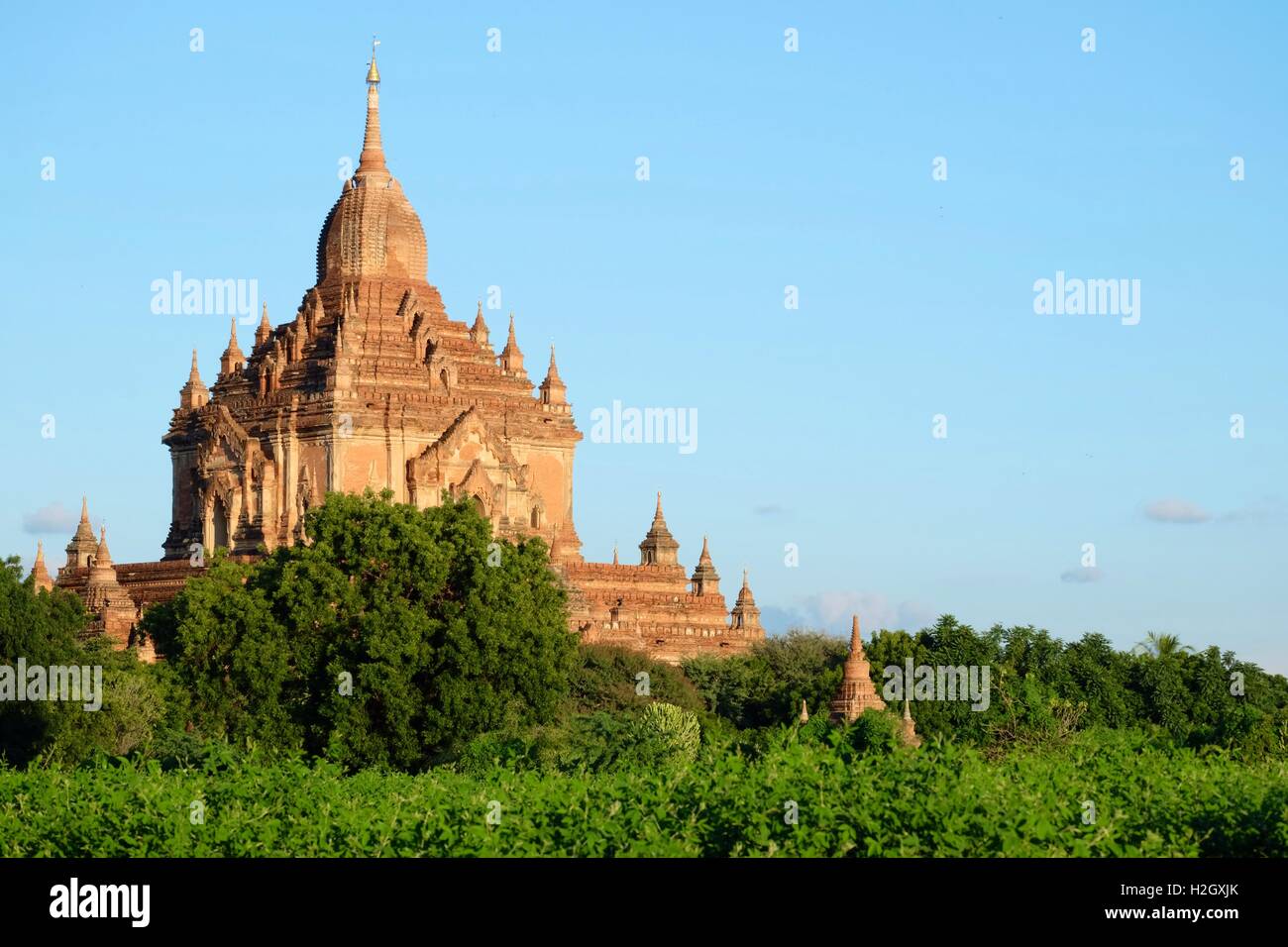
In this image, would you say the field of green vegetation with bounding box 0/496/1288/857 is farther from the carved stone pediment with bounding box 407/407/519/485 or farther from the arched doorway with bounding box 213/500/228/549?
the arched doorway with bounding box 213/500/228/549

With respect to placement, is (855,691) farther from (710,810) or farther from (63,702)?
(710,810)

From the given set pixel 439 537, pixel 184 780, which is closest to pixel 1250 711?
pixel 439 537

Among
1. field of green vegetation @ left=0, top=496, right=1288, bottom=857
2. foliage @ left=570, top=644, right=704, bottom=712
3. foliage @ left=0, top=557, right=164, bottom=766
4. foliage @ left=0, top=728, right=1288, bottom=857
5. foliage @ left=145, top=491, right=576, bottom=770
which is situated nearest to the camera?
foliage @ left=0, top=728, right=1288, bottom=857

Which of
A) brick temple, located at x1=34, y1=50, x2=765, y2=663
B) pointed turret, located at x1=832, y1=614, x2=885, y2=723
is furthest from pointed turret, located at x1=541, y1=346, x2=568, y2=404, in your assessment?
pointed turret, located at x1=832, y1=614, x2=885, y2=723

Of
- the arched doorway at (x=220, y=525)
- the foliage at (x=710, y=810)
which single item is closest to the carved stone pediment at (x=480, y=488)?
the arched doorway at (x=220, y=525)

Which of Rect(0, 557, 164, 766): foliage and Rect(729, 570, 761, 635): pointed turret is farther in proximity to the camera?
Rect(729, 570, 761, 635): pointed turret

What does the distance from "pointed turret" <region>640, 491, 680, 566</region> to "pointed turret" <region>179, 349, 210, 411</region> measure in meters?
13.7

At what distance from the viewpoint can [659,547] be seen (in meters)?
87.4

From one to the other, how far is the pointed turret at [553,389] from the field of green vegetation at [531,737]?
13.2 metres

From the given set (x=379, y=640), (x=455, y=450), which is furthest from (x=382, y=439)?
(x=379, y=640)

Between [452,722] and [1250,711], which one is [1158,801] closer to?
[452,722]

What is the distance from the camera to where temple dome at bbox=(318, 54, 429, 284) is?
85.3m

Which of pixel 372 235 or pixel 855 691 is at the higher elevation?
pixel 372 235

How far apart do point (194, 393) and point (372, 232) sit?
7141mm
